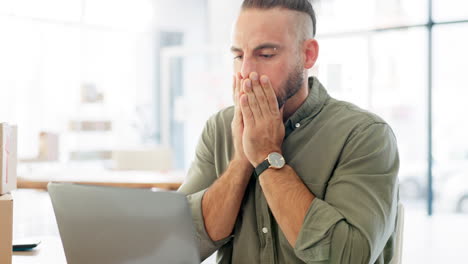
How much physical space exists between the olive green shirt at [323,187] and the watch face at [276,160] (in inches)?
3.8

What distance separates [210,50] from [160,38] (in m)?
1.43

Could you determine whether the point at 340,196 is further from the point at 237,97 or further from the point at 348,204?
the point at 237,97

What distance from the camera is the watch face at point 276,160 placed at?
1366mm

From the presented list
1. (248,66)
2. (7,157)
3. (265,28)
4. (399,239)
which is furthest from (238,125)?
(7,157)

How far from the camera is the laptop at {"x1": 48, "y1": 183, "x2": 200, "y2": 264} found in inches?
39.4

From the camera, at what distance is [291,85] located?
148 centimetres

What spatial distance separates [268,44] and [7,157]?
29.6 inches

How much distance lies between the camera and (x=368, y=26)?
649cm

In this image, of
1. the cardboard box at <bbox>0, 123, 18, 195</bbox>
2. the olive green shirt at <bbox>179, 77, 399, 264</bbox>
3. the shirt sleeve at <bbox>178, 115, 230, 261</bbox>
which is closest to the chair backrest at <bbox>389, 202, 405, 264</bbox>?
the olive green shirt at <bbox>179, 77, 399, 264</bbox>

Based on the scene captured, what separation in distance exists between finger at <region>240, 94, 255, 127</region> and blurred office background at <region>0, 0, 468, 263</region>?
373 cm

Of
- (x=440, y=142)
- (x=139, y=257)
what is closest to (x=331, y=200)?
(x=139, y=257)

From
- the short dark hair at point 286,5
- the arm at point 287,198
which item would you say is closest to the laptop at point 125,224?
the arm at point 287,198

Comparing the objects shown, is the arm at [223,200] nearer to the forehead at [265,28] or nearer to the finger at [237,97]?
the finger at [237,97]

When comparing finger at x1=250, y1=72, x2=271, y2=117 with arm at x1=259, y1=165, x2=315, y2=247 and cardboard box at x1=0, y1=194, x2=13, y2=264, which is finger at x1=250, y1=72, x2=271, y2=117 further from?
cardboard box at x1=0, y1=194, x2=13, y2=264
